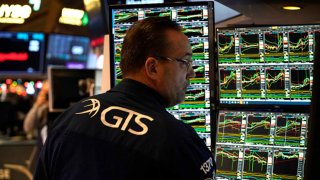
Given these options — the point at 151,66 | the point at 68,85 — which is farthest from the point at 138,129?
the point at 68,85

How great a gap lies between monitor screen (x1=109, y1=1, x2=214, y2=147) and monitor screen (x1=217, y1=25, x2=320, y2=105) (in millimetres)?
71

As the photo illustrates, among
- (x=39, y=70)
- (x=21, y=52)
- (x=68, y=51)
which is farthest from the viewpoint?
(x=68, y=51)

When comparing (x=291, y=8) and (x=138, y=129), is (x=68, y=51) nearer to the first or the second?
(x=291, y=8)

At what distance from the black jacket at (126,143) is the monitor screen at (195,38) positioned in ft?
3.32

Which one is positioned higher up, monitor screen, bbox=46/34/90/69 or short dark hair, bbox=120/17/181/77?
monitor screen, bbox=46/34/90/69

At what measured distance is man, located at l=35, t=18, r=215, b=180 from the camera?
166 centimetres

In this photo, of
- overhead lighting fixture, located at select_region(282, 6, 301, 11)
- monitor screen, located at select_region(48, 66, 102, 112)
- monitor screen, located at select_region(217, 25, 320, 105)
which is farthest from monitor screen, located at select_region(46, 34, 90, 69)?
monitor screen, located at select_region(217, 25, 320, 105)

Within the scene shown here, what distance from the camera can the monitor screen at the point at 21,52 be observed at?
30.8 feet

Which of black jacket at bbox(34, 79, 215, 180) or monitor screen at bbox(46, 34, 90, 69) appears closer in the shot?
black jacket at bbox(34, 79, 215, 180)

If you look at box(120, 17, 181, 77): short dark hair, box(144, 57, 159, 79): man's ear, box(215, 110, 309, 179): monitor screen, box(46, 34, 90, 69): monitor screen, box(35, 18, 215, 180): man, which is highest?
box(46, 34, 90, 69): monitor screen

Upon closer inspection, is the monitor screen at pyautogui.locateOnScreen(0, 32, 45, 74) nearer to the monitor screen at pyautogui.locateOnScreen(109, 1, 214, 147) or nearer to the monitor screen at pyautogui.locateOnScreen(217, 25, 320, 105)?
the monitor screen at pyautogui.locateOnScreen(109, 1, 214, 147)

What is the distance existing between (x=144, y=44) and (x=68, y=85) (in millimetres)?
3607

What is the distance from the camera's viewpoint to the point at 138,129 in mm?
1701

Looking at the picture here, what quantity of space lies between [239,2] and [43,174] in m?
1.59
